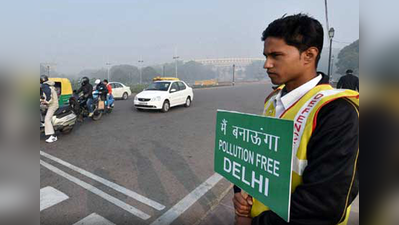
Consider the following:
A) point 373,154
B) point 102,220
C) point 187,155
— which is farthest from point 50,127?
point 373,154

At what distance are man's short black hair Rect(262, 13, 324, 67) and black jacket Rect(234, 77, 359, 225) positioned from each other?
1.06 ft

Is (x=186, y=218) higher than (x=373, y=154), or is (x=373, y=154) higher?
(x=373, y=154)

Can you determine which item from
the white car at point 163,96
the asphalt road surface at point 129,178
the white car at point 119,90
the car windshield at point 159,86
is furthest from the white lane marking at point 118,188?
the white car at point 119,90

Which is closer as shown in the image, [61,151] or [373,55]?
[373,55]

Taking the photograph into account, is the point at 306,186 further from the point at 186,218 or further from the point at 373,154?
the point at 186,218

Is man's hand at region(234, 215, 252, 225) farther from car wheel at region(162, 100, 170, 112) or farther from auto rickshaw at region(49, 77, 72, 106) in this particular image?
auto rickshaw at region(49, 77, 72, 106)

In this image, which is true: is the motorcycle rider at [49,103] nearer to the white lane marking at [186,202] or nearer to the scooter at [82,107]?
the scooter at [82,107]

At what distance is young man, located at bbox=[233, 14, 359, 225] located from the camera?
0.96m

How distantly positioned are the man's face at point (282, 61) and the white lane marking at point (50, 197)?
10.5 ft

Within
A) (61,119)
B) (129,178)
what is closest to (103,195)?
(129,178)

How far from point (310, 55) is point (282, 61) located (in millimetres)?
135

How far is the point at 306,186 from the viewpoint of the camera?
3.30 ft

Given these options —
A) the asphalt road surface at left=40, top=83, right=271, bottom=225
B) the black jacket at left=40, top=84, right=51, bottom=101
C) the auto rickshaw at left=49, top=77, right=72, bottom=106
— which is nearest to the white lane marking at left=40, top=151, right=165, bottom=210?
the asphalt road surface at left=40, top=83, right=271, bottom=225

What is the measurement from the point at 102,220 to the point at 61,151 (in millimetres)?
3382
